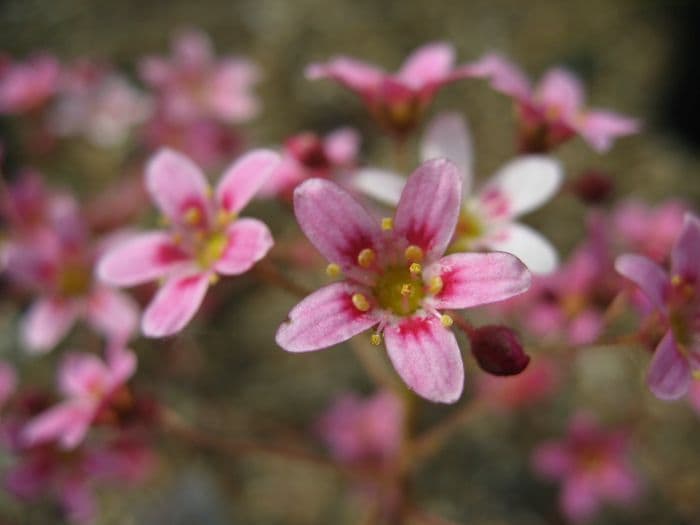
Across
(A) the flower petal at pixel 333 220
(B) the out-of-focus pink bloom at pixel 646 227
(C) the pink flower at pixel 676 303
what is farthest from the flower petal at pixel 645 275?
(B) the out-of-focus pink bloom at pixel 646 227

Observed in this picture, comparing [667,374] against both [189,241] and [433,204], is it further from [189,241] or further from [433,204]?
[189,241]

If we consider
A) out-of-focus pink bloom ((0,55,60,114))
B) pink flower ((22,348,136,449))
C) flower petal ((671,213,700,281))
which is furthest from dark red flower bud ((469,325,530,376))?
out-of-focus pink bloom ((0,55,60,114))

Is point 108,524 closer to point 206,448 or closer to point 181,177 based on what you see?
point 206,448

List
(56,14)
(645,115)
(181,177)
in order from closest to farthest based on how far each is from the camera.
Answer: (181,177)
(645,115)
(56,14)

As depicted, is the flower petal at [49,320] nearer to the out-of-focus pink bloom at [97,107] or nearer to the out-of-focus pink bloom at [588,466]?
the out-of-focus pink bloom at [97,107]

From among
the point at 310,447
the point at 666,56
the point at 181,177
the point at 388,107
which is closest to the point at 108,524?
the point at 310,447

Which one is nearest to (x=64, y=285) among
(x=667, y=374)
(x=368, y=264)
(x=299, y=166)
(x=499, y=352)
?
(x=299, y=166)

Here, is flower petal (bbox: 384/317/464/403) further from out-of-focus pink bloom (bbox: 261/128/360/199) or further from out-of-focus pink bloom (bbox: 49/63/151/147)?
out-of-focus pink bloom (bbox: 49/63/151/147)
